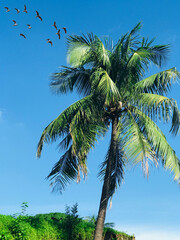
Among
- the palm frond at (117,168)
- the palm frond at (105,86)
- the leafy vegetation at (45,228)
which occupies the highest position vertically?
the palm frond at (105,86)

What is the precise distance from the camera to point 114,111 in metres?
13.2

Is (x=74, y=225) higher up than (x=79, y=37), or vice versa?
(x=79, y=37)

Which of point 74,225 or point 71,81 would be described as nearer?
point 74,225

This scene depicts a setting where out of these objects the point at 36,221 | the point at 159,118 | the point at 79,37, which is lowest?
the point at 36,221

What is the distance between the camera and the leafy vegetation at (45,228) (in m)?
11.1

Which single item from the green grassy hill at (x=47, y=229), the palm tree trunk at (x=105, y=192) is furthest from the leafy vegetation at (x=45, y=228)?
the palm tree trunk at (x=105, y=192)

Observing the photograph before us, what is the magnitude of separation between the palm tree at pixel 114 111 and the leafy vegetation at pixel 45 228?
145 cm

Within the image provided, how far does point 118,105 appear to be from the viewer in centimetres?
1302

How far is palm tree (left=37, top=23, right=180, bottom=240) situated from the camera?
40.0ft

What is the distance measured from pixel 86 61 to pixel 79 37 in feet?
3.36

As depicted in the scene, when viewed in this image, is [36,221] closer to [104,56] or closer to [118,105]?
[118,105]

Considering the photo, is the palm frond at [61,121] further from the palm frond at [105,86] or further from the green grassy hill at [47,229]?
the green grassy hill at [47,229]

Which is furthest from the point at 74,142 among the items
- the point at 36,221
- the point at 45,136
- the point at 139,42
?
the point at 139,42

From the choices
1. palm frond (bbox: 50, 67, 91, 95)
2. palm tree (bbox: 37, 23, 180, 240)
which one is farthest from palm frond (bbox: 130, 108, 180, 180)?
palm frond (bbox: 50, 67, 91, 95)
